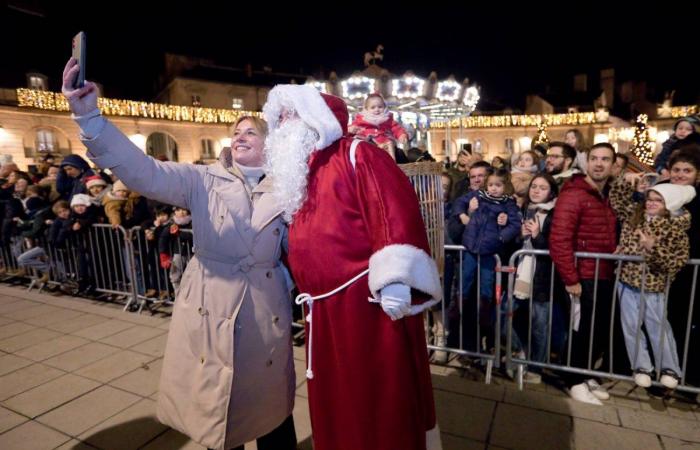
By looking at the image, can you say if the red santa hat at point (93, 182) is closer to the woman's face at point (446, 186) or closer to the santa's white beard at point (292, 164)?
the woman's face at point (446, 186)

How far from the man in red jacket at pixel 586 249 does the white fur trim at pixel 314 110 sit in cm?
250

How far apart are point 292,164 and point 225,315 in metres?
0.87

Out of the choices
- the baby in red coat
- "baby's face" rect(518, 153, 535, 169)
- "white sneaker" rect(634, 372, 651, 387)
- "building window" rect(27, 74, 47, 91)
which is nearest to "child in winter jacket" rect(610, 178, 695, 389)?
"white sneaker" rect(634, 372, 651, 387)

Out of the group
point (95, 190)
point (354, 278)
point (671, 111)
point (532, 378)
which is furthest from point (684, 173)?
point (671, 111)

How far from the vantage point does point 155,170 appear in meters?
2.06

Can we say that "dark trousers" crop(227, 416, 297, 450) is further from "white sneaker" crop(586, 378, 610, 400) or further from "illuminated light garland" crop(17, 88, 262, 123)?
"illuminated light garland" crop(17, 88, 262, 123)

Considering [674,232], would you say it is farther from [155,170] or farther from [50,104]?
[50,104]

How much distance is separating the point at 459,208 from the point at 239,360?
2985mm

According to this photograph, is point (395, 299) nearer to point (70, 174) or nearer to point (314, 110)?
point (314, 110)

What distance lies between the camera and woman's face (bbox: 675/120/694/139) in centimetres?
514

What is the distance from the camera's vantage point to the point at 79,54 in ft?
5.61

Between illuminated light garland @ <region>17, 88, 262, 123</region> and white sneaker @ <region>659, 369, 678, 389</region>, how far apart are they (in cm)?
1887

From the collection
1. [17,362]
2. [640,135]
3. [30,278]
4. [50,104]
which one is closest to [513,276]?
[17,362]

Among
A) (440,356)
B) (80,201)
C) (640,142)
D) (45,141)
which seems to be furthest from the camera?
(45,141)
